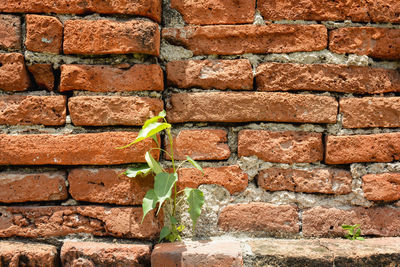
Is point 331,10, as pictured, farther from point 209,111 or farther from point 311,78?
point 209,111

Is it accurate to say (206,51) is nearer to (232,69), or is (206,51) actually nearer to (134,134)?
(232,69)

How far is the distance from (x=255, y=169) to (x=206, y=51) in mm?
471

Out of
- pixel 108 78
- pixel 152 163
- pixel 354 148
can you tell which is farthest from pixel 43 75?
pixel 354 148

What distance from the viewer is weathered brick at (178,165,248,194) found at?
114cm

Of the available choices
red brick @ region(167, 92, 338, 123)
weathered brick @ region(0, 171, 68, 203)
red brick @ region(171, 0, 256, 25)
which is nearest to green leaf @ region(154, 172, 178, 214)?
red brick @ region(167, 92, 338, 123)

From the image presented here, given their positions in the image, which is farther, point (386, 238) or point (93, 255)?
point (386, 238)

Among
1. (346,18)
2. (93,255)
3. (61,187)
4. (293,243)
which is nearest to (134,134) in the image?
(61,187)

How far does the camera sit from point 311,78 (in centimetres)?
116

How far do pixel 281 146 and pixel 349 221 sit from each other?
367 millimetres

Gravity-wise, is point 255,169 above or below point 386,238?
above

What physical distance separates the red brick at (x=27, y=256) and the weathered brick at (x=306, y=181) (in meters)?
0.74

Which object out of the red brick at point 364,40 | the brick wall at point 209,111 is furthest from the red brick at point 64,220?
the red brick at point 364,40

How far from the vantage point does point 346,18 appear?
46.4 inches

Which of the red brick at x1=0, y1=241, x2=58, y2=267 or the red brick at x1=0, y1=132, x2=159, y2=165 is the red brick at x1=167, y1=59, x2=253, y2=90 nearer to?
the red brick at x1=0, y1=132, x2=159, y2=165
